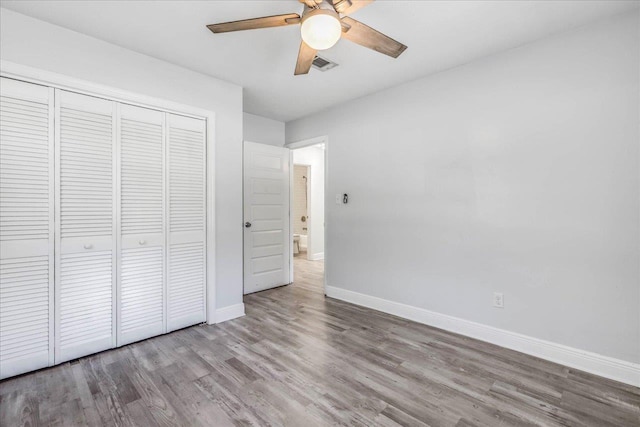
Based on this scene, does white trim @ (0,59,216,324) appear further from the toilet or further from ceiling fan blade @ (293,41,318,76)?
the toilet

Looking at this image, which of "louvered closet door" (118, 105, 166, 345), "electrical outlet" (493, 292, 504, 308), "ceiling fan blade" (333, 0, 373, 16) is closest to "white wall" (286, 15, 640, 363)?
"electrical outlet" (493, 292, 504, 308)

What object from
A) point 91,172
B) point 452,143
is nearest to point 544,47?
point 452,143

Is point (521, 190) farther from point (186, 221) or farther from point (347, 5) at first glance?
point (186, 221)

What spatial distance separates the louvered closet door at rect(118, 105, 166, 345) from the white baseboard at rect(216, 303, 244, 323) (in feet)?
1.69

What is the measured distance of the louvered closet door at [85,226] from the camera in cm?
223

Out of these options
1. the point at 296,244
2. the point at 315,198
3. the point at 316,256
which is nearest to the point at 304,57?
the point at 315,198

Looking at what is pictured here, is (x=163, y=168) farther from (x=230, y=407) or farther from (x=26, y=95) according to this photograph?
(x=230, y=407)

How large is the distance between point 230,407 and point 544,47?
3.44 metres

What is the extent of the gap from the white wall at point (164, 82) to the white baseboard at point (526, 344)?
70.8 inches

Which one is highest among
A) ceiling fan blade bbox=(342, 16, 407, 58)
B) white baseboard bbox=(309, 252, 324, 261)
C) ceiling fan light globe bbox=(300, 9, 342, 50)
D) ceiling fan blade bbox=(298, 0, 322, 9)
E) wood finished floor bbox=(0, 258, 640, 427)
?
ceiling fan blade bbox=(298, 0, 322, 9)

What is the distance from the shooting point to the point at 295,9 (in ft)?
6.46

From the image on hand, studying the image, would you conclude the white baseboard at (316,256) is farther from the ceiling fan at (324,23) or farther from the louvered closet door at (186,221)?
the ceiling fan at (324,23)

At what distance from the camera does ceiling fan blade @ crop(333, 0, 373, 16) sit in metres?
1.58

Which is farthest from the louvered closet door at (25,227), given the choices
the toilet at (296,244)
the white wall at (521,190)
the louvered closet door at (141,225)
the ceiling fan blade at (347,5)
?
the toilet at (296,244)
